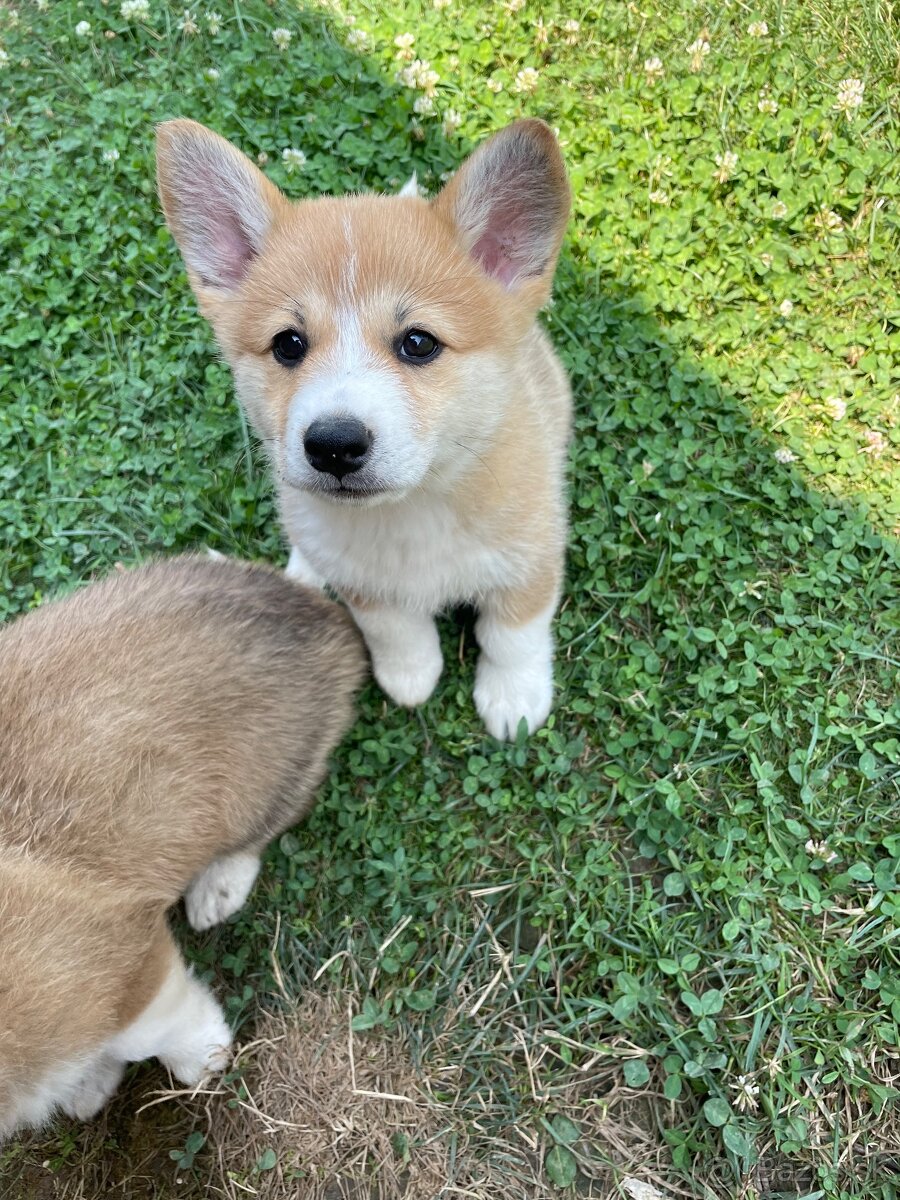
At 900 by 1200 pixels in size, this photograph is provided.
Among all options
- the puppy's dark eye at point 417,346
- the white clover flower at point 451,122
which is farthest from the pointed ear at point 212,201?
the white clover flower at point 451,122

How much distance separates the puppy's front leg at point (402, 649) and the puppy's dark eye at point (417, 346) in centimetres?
82

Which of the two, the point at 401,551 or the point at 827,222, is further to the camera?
the point at 827,222

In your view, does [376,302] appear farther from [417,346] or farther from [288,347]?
[288,347]

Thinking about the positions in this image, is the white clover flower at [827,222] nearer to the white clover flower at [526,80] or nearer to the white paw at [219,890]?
the white clover flower at [526,80]

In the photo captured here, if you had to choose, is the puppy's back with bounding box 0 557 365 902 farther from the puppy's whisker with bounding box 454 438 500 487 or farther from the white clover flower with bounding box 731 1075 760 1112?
the white clover flower with bounding box 731 1075 760 1112

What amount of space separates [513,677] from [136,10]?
368 centimetres

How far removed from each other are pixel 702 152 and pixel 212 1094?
3.81 metres

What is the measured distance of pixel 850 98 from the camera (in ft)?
10.9

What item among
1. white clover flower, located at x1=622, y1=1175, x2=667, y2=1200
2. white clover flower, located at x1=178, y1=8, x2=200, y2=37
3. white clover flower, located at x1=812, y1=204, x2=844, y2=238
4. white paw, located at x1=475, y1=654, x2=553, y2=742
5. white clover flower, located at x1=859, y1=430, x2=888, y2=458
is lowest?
white clover flower, located at x1=622, y1=1175, x2=667, y2=1200

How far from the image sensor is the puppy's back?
1980 millimetres

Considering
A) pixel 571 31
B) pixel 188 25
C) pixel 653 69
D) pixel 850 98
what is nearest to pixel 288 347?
pixel 653 69

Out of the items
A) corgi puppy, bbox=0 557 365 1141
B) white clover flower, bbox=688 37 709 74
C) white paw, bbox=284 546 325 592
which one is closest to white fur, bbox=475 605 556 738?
corgi puppy, bbox=0 557 365 1141

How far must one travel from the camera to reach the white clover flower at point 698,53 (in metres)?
3.48

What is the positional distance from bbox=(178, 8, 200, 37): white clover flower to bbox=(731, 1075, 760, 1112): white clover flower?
4.69 metres
